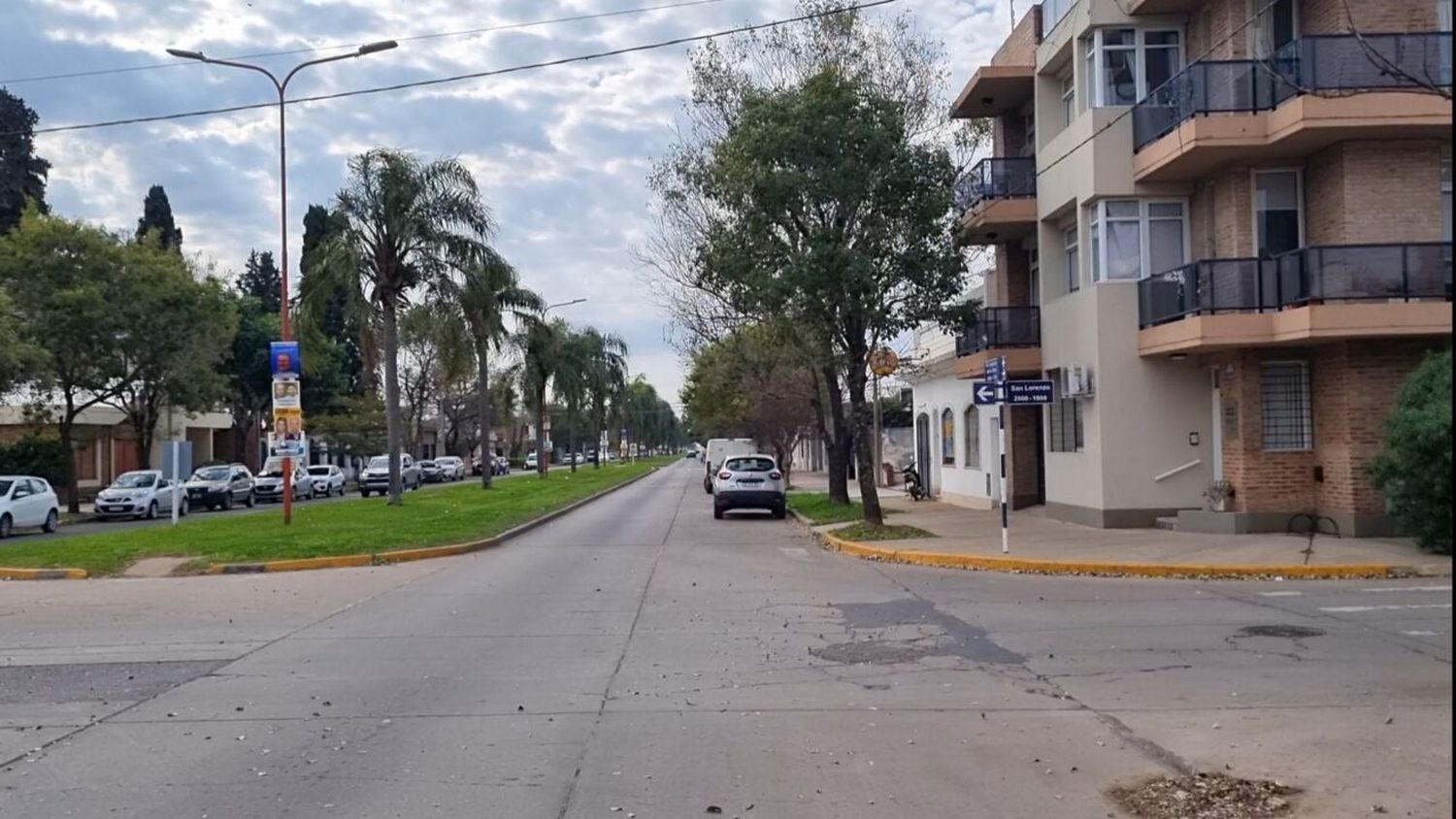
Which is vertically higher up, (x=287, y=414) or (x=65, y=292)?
(x=65, y=292)

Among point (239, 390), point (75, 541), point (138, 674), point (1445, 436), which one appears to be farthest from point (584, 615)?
point (239, 390)

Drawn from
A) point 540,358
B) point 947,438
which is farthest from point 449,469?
point 947,438

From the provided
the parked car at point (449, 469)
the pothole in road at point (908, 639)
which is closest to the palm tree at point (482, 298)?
the pothole in road at point (908, 639)

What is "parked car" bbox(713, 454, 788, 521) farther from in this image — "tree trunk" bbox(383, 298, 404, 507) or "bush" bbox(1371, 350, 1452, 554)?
"bush" bbox(1371, 350, 1452, 554)

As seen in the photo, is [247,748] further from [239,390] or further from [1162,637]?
[239,390]

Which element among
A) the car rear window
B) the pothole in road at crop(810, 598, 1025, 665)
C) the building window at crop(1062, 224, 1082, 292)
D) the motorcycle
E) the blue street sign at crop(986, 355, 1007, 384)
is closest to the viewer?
the pothole in road at crop(810, 598, 1025, 665)

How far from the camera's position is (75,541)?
24.3 meters

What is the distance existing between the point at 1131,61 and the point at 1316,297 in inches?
229

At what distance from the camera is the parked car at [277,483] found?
5131 centimetres

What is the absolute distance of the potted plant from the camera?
829 inches

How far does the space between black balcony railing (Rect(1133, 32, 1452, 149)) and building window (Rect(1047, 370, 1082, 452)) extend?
5366 millimetres

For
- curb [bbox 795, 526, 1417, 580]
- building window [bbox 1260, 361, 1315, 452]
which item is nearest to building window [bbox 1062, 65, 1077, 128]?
building window [bbox 1260, 361, 1315, 452]

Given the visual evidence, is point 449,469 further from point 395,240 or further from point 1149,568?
point 1149,568

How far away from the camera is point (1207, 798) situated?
6762mm
